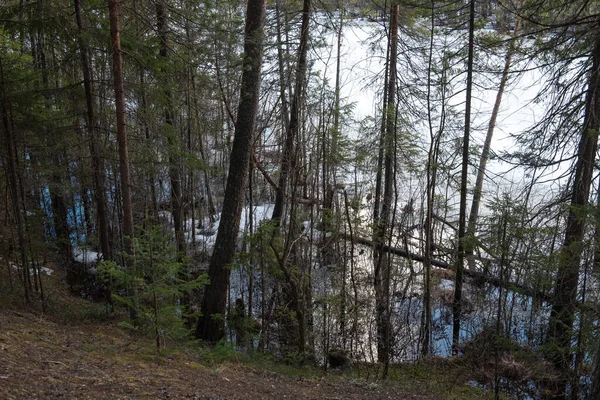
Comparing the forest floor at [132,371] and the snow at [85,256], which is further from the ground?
the snow at [85,256]

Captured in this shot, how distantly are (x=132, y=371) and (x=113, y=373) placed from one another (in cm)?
34

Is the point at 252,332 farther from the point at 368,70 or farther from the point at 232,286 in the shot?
the point at 368,70

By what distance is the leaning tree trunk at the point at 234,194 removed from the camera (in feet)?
27.9

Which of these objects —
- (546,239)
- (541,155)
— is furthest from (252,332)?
(541,155)

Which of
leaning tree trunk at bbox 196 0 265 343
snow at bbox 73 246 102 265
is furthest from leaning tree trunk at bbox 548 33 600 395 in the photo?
snow at bbox 73 246 102 265

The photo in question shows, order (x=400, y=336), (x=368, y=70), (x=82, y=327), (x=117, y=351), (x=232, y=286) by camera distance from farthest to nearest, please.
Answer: (x=368, y=70) < (x=232, y=286) < (x=400, y=336) < (x=82, y=327) < (x=117, y=351)

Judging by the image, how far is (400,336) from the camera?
420 inches

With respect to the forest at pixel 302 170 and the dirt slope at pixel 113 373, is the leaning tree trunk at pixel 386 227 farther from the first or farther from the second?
the dirt slope at pixel 113 373

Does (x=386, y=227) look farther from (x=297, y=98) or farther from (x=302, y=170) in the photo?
(x=297, y=98)

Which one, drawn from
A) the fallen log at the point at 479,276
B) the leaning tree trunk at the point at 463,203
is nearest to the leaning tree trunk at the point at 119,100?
the fallen log at the point at 479,276

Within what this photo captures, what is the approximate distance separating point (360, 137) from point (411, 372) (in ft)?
22.5

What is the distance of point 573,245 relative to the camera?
7402mm

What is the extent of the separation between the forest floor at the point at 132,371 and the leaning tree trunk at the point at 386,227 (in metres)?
0.87

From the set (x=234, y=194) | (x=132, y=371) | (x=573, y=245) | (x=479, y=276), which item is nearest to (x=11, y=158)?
(x=234, y=194)
